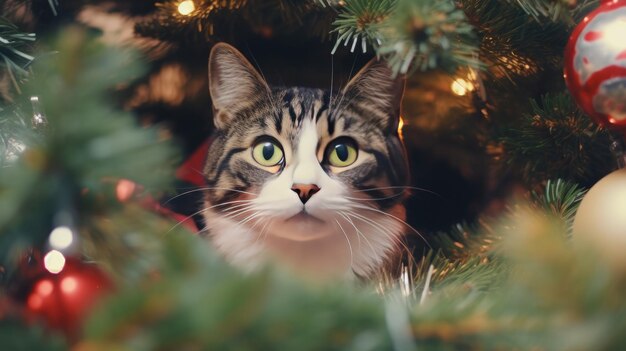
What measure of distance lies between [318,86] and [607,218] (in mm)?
328

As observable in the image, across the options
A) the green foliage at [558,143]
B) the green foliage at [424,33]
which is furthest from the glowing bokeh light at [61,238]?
the green foliage at [558,143]

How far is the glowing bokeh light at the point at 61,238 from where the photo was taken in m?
0.27

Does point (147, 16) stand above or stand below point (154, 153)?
above

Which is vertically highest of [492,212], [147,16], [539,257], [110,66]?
[147,16]

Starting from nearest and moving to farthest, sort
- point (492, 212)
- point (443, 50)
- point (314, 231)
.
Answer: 1. point (443, 50)
2. point (314, 231)
3. point (492, 212)

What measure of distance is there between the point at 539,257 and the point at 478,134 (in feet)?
1.70

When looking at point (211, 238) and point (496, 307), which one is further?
point (211, 238)

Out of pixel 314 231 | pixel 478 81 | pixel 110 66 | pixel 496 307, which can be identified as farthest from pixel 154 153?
pixel 478 81

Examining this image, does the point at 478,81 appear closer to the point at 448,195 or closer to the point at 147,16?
the point at 448,195

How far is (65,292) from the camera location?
0.32 meters

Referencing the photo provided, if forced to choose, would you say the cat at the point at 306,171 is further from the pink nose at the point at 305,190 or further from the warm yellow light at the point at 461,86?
the warm yellow light at the point at 461,86

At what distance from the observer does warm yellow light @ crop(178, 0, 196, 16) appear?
2.10 feet

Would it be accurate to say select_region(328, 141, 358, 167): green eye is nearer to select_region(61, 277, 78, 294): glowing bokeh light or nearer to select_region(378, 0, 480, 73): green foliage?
select_region(378, 0, 480, 73): green foliage

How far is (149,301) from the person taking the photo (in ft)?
0.67
